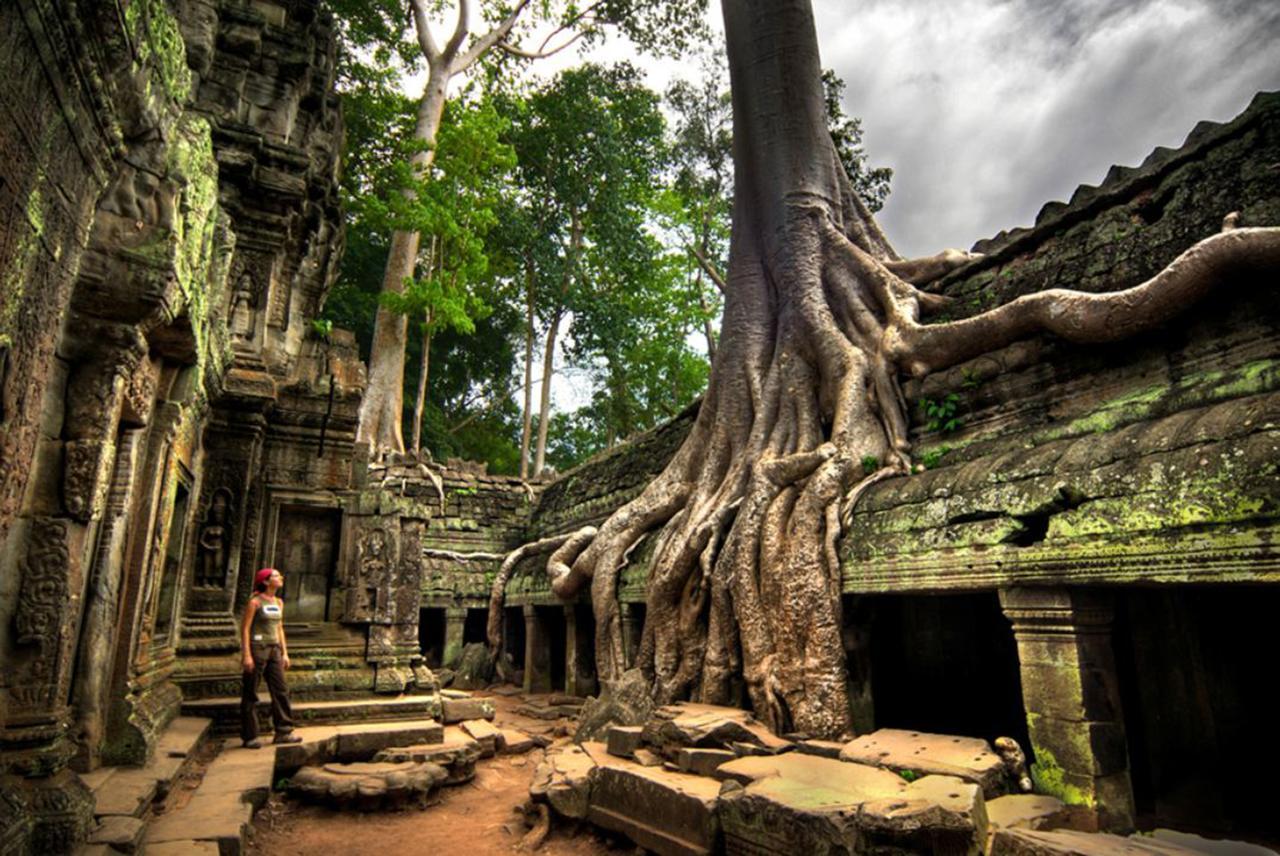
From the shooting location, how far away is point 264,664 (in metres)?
5.27

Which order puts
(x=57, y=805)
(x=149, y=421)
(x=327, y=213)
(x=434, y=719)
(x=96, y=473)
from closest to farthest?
(x=57, y=805) → (x=96, y=473) → (x=149, y=421) → (x=434, y=719) → (x=327, y=213)

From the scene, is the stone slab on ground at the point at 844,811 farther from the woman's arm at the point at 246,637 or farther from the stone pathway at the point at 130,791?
the woman's arm at the point at 246,637

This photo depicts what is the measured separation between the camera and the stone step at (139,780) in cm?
314

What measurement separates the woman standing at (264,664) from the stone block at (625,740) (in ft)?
7.19

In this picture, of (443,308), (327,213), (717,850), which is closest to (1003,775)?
(717,850)

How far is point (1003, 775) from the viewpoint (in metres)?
3.65

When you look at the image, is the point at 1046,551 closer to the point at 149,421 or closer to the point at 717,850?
the point at 717,850

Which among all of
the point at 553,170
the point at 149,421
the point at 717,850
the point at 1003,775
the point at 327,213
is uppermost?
the point at 553,170

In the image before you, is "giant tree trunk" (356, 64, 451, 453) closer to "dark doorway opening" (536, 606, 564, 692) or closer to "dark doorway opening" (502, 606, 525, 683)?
"dark doorway opening" (502, 606, 525, 683)

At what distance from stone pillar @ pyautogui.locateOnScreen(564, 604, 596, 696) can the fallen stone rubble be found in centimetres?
405

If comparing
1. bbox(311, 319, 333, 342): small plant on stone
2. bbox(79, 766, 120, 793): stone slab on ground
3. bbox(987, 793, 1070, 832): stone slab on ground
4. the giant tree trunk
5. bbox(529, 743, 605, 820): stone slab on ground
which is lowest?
bbox(529, 743, 605, 820): stone slab on ground

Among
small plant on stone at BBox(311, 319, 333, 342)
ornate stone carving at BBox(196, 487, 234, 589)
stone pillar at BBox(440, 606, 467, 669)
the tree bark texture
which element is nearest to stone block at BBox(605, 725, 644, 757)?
the tree bark texture

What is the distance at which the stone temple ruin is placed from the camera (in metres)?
2.65

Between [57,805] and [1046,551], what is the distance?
4.31 meters
